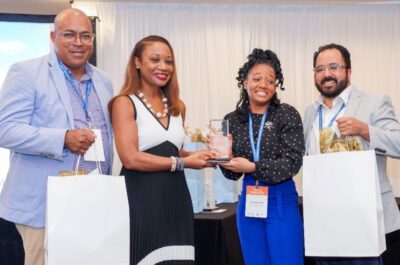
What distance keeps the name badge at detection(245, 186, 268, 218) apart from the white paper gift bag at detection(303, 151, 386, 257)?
0.72ft

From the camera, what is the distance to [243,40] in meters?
7.32

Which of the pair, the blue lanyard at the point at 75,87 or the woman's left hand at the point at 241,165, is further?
the woman's left hand at the point at 241,165

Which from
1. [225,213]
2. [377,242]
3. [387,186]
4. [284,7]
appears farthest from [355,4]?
[377,242]

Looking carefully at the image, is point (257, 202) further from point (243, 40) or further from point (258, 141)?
point (243, 40)

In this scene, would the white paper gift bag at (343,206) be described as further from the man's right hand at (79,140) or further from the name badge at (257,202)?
the man's right hand at (79,140)

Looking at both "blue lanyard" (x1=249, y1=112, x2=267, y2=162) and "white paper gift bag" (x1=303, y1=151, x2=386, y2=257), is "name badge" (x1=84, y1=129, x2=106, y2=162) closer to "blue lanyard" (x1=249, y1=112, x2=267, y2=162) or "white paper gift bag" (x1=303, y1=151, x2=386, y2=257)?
"blue lanyard" (x1=249, y1=112, x2=267, y2=162)

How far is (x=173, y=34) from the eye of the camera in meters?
7.25

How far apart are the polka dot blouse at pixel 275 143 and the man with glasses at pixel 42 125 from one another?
2.53 feet

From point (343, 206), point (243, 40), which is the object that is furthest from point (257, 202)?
point (243, 40)

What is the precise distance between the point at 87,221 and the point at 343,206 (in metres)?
1.19

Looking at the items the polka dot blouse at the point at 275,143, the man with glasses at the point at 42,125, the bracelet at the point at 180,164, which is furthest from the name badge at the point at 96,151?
the polka dot blouse at the point at 275,143

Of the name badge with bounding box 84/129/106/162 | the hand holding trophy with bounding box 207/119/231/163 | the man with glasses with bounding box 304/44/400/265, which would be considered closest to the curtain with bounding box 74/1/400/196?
the man with glasses with bounding box 304/44/400/265

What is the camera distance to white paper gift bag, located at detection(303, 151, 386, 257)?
249 centimetres

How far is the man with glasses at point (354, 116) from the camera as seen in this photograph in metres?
2.72
